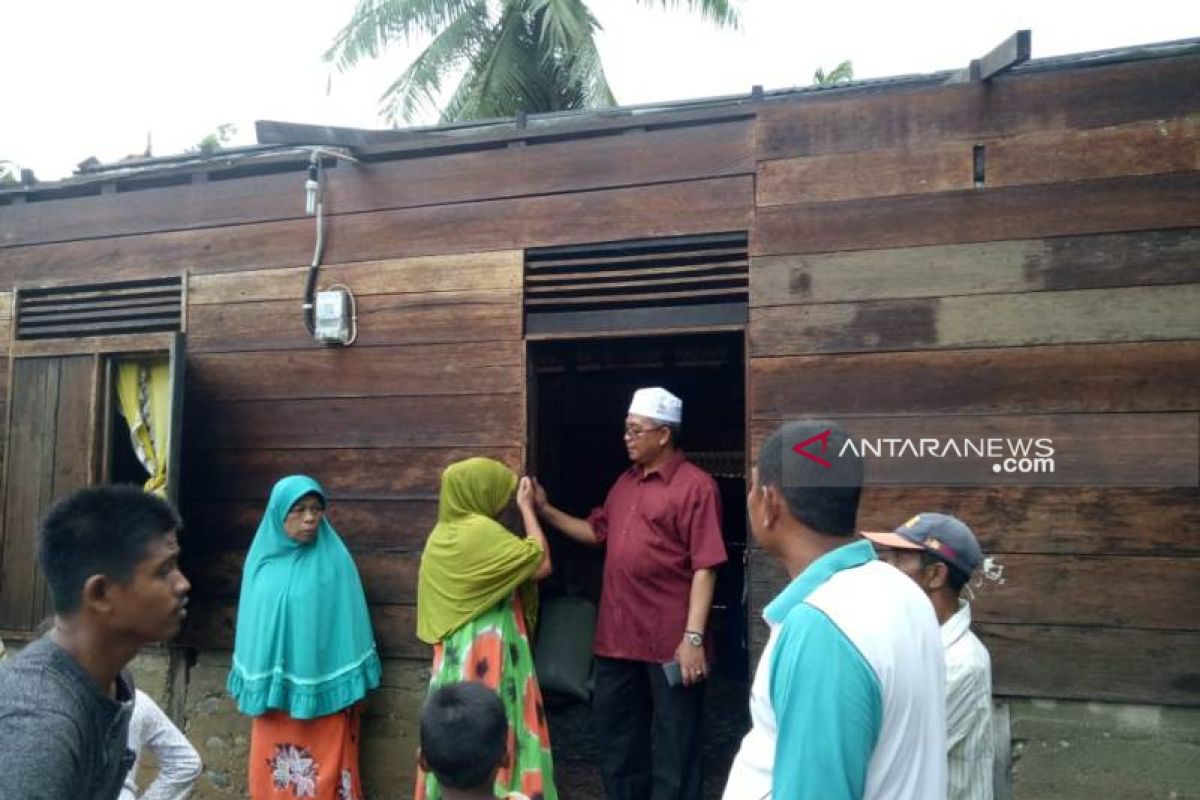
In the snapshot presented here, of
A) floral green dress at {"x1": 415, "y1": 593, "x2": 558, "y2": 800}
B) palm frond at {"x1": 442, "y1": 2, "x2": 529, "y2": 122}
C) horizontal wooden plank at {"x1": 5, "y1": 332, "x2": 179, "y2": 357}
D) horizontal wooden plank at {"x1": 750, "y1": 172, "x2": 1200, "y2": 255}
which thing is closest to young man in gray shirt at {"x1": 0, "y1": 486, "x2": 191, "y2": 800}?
floral green dress at {"x1": 415, "y1": 593, "x2": 558, "y2": 800}

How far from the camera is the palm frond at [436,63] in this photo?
1573 centimetres

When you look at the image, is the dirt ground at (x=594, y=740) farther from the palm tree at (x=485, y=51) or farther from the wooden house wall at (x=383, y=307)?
the palm tree at (x=485, y=51)

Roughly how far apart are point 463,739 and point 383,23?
14.9 meters

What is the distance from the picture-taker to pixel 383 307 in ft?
16.8

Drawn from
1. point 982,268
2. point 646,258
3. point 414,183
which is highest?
point 414,183

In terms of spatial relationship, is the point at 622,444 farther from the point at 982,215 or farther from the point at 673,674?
the point at 982,215

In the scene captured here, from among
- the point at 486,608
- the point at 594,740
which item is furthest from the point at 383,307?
the point at 594,740

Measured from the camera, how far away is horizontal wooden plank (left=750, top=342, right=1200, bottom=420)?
389 cm

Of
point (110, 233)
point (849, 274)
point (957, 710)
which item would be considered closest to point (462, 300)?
point (849, 274)

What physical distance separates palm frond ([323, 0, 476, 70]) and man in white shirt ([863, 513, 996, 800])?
46.7ft

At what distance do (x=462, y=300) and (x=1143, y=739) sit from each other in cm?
332

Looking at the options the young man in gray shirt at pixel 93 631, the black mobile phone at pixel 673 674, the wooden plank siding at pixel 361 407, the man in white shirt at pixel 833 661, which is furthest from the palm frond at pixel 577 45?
the young man in gray shirt at pixel 93 631

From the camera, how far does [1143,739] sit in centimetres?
385

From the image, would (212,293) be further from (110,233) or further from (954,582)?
(954,582)
